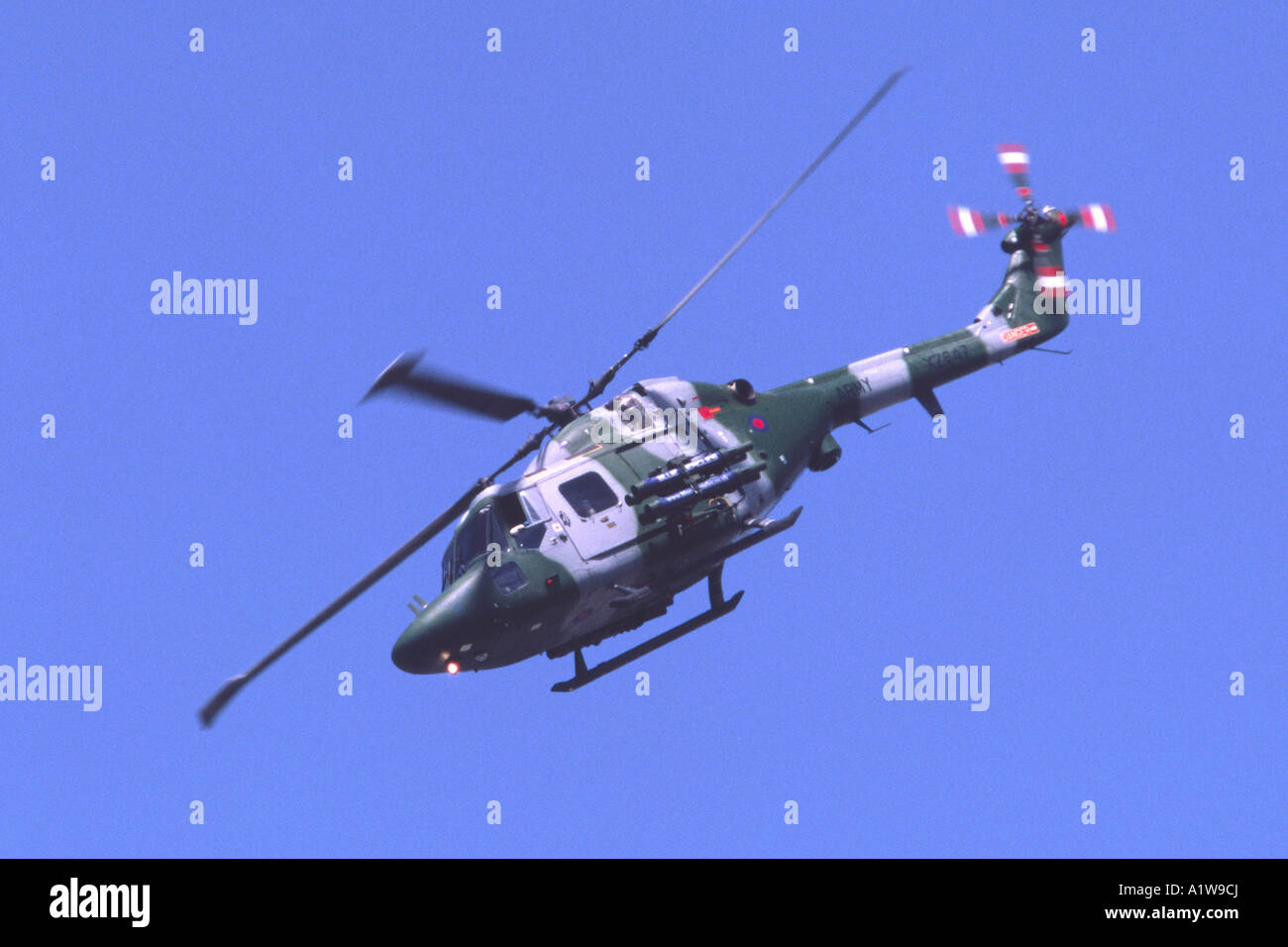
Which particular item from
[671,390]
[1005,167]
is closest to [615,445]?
[671,390]

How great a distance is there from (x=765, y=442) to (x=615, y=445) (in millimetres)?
2111

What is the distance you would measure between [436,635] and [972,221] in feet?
39.1

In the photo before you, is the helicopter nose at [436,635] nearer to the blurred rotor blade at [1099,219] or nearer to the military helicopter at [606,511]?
the military helicopter at [606,511]

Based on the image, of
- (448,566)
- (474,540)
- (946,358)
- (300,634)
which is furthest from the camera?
(946,358)

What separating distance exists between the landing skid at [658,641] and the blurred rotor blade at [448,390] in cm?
295

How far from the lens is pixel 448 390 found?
19.4 m

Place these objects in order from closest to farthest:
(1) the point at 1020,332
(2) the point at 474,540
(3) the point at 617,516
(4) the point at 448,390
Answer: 1. (4) the point at 448,390
2. (2) the point at 474,540
3. (3) the point at 617,516
4. (1) the point at 1020,332

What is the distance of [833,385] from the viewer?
23016mm

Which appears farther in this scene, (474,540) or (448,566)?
(448,566)

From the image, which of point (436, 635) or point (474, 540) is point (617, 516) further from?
point (436, 635)

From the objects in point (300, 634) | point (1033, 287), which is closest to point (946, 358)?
point (1033, 287)

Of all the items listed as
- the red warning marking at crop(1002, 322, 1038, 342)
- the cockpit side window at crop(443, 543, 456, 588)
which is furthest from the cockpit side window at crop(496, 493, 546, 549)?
the red warning marking at crop(1002, 322, 1038, 342)

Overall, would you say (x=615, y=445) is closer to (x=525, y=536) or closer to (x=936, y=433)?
(x=525, y=536)
